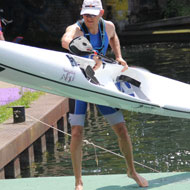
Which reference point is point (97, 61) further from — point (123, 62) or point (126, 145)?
point (126, 145)

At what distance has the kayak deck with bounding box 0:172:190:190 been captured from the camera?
714 cm

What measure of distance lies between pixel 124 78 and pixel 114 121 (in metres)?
0.88

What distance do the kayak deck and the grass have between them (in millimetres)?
4089

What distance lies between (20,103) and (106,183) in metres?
6.03

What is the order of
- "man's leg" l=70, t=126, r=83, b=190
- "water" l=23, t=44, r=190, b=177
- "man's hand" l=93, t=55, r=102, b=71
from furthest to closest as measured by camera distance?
"water" l=23, t=44, r=190, b=177
"man's hand" l=93, t=55, r=102, b=71
"man's leg" l=70, t=126, r=83, b=190

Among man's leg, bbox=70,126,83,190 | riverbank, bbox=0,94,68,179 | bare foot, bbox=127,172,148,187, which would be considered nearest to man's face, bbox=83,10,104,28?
man's leg, bbox=70,126,83,190

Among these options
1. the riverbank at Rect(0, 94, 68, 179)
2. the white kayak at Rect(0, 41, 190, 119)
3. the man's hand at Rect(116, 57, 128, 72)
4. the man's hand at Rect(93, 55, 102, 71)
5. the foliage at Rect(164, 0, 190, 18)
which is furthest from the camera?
the foliage at Rect(164, 0, 190, 18)

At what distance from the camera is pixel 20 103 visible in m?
13.1

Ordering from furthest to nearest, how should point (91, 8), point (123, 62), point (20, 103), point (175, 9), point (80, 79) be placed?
point (175, 9)
point (20, 103)
point (123, 62)
point (80, 79)
point (91, 8)

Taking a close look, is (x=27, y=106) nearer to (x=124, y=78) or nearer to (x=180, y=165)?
(x=180, y=165)

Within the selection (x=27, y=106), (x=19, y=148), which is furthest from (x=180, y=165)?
(x=27, y=106)

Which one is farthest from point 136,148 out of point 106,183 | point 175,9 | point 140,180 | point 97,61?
point 175,9

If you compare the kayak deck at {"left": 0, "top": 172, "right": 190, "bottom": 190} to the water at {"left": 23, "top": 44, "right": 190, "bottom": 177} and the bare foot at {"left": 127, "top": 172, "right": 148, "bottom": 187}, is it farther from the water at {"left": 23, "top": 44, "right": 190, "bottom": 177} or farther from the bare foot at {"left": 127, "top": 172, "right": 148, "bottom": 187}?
the water at {"left": 23, "top": 44, "right": 190, "bottom": 177}

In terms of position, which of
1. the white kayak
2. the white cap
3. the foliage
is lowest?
the white kayak
